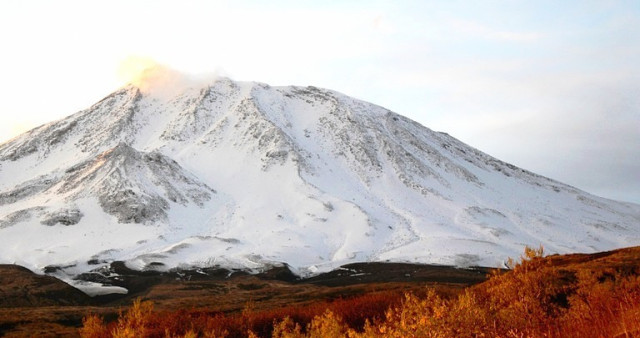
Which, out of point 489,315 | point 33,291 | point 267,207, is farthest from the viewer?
point 267,207

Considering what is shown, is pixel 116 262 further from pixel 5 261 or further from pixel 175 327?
pixel 175 327

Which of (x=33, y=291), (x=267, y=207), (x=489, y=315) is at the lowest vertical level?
(x=33, y=291)

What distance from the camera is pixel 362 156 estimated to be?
186 metres

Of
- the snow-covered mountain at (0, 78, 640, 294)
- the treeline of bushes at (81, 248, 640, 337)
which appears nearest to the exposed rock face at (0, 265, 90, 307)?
the snow-covered mountain at (0, 78, 640, 294)

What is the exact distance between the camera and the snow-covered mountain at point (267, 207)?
4879 inches

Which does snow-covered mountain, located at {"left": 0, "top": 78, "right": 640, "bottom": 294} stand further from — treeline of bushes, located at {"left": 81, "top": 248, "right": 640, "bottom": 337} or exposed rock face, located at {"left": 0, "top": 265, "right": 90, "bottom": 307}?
treeline of bushes, located at {"left": 81, "top": 248, "right": 640, "bottom": 337}

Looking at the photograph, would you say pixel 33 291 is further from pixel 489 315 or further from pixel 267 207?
pixel 489 315

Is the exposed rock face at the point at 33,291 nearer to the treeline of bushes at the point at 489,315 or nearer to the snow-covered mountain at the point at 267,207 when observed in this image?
the snow-covered mountain at the point at 267,207

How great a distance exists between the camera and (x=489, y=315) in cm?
1616

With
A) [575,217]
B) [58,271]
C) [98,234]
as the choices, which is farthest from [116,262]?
[575,217]

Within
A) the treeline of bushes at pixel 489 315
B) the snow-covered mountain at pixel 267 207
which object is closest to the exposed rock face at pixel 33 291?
the snow-covered mountain at pixel 267 207

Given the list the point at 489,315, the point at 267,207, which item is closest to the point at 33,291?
the point at 267,207

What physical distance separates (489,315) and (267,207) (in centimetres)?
13899

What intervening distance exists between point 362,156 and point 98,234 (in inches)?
3562
